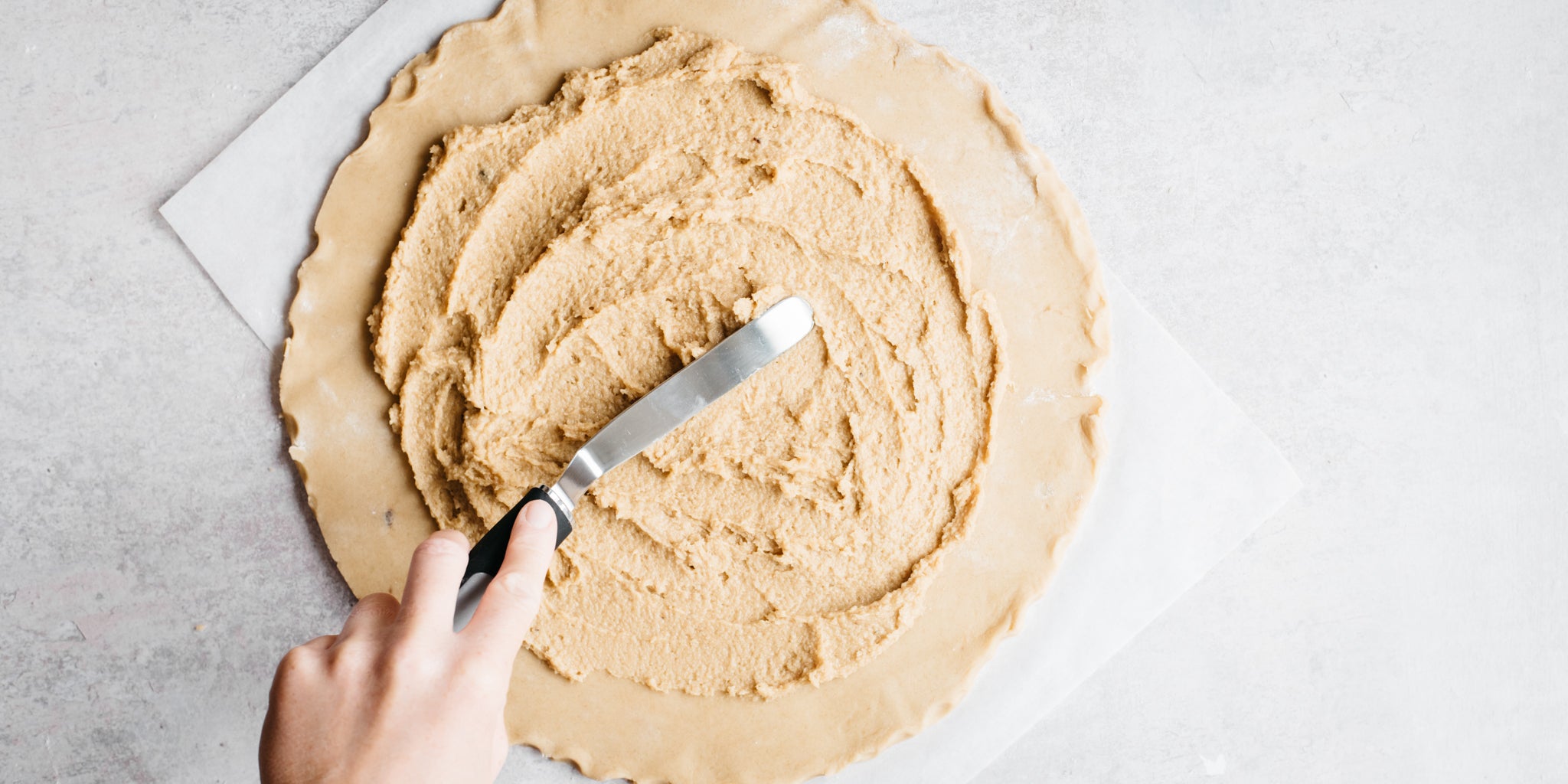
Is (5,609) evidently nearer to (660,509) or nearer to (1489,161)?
(660,509)

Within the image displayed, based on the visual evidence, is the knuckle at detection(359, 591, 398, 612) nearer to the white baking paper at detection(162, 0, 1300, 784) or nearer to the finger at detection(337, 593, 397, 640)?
the finger at detection(337, 593, 397, 640)

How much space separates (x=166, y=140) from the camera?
5.69 ft

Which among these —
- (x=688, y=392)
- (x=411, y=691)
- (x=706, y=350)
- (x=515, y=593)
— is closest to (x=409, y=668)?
(x=411, y=691)

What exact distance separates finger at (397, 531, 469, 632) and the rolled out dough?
524 millimetres

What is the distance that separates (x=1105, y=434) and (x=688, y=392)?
32.1 inches

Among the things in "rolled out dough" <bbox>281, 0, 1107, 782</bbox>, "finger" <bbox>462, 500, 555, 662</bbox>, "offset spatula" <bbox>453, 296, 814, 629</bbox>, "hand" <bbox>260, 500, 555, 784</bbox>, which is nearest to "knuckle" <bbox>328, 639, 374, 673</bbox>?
"hand" <bbox>260, 500, 555, 784</bbox>

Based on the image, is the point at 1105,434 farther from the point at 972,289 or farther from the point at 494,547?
the point at 494,547

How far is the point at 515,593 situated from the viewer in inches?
47.8

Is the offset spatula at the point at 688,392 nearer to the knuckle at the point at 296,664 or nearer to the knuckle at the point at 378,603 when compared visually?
the knuckle at the point at 378,603

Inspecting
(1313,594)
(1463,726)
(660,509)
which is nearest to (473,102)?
(660,509)

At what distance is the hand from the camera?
1120 mm

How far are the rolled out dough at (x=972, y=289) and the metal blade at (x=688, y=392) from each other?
1.25 ft

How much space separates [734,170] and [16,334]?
1.43 metres

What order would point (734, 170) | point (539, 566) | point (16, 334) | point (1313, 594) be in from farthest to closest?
point (1313, 594)
point (16, 334)
point (734, 170)
point (539, 566)
